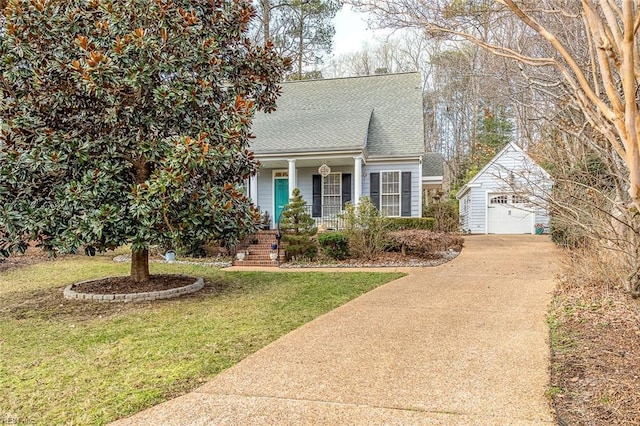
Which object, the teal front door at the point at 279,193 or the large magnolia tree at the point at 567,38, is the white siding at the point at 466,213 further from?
the large magnolia tree at the point at 567,38

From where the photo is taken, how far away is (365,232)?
38.6 feet

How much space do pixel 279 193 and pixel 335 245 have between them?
5.20 metres

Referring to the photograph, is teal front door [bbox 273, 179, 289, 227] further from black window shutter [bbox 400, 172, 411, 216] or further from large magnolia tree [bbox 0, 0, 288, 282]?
large magnolia tree [bbox 0, 0, 288, 282]

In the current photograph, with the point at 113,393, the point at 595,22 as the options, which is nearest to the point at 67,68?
the point at 113,393

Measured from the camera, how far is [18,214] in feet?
21.3

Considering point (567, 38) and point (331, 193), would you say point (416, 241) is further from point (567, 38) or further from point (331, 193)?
point (567, 38)

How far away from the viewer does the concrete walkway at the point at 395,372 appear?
3.13 meters

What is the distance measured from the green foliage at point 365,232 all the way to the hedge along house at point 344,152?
237 cm

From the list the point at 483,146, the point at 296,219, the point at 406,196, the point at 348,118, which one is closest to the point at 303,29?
the point at 348,118

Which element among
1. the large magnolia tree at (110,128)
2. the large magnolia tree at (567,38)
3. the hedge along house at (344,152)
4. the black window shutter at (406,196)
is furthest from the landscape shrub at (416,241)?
the large magnolia tree at (567,38)

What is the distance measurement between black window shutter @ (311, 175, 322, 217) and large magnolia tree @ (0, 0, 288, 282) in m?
8.36

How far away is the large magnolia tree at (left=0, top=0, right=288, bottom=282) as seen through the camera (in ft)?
21.3

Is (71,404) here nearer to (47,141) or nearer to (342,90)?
(47,141)

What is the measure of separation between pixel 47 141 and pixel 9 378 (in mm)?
3847
